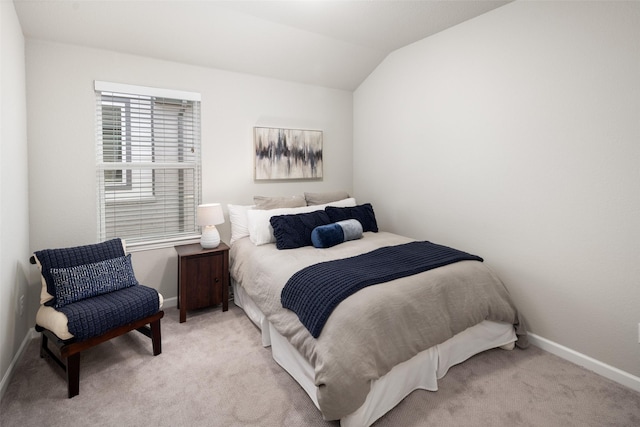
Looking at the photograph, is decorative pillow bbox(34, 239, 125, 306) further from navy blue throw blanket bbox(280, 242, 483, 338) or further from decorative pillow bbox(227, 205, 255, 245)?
navy blue throw blanket bbox(280, 242, 483, 338)

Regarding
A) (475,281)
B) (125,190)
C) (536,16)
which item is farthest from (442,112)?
(125,190)

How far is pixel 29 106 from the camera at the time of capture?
8.30ft

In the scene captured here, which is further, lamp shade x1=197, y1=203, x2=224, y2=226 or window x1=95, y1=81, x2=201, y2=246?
lamp shade x1=197, y1=203, x2=224, y2=226

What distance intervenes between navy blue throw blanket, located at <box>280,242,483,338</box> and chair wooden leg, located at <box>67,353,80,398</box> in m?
1.25

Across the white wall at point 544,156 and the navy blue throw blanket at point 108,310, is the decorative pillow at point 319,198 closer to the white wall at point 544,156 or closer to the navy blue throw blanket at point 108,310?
the white wall at point 544,156

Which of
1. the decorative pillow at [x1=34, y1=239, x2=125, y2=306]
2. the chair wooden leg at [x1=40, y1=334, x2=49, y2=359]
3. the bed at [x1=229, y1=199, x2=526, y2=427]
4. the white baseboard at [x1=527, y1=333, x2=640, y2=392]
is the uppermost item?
the decorative pillow at [x1=34, y1=239, x2=125, y2=306]

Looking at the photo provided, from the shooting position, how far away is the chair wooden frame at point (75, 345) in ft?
6.36

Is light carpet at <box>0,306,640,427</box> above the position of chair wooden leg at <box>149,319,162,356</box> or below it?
below

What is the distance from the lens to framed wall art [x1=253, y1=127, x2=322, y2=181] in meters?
3.67

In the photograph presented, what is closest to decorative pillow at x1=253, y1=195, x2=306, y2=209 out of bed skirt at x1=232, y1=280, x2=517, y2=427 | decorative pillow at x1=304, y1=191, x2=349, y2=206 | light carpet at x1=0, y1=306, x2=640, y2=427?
decorative pillow at x1=304, y1=191, x2=349, y2=206

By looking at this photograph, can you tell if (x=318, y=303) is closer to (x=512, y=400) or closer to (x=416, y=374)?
(x=416, y=374)

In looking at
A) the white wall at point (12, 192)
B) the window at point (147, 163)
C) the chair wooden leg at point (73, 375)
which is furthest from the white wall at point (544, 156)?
the white wall at point (12, 192)

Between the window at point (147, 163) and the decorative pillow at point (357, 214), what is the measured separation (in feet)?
4.48

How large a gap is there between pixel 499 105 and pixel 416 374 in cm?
215
